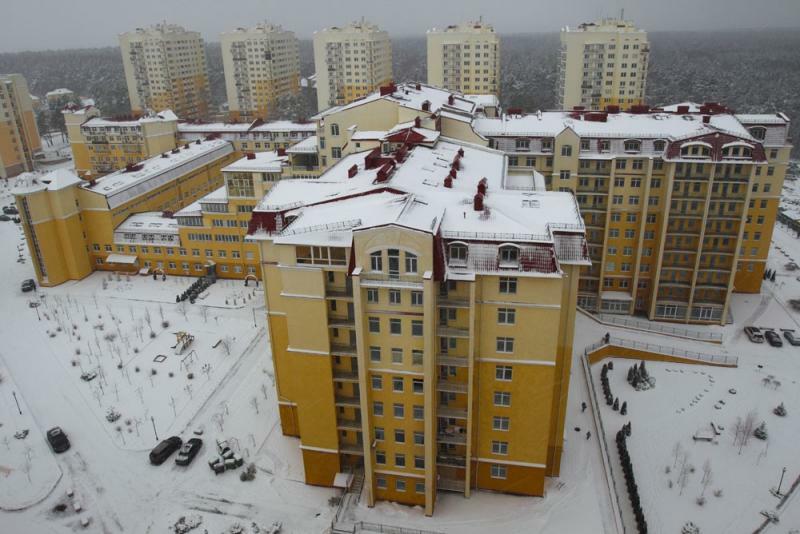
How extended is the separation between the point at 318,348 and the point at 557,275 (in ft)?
44.0

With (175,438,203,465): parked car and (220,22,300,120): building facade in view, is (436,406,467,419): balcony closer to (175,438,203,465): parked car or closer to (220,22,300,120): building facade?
(175,438,203,465): parked car

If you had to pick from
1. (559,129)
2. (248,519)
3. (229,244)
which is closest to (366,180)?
(248,519)

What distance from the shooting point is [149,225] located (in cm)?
6794

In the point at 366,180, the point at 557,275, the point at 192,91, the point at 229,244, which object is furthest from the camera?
the point at 192,91

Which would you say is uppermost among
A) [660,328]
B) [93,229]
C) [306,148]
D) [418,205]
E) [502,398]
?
[418,205]

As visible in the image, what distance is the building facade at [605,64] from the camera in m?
106

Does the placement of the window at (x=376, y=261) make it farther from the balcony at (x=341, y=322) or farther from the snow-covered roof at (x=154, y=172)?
the snow-covered roof at (x=154, y=172)

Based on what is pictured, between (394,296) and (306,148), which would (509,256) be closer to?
(394,296)

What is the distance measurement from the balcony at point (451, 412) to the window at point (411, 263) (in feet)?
30.2

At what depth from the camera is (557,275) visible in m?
29.1

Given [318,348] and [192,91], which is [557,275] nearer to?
[318,348]

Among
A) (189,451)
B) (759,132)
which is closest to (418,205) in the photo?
(189,451)

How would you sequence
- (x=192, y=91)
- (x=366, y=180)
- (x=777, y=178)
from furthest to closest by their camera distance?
(x=192, y=91) < (x=777, y=178) < (x=366, y=180)

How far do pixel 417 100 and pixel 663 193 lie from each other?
80.7ft
